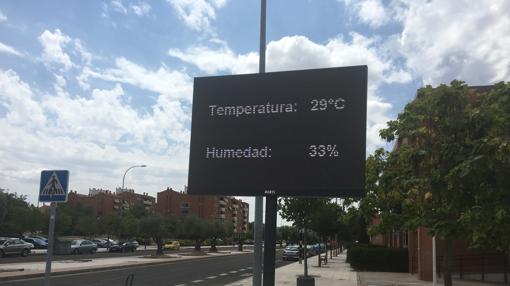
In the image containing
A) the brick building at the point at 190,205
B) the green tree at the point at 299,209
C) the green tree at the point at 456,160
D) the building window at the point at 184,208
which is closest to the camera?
the green tree at the point at 456,160

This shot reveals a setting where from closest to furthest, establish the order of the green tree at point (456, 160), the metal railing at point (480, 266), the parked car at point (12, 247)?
the green tree at point (456, 160) → the metal railing at point (480, 266) → the parked car at point (12, 247)

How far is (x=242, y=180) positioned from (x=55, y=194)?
145 inches

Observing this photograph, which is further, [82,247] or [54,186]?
[82,247]

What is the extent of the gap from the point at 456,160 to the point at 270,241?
125 inches

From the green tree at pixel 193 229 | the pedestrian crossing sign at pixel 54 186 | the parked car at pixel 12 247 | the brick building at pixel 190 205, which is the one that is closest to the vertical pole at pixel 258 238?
the pedestrian crossing sign at pixel 54 186

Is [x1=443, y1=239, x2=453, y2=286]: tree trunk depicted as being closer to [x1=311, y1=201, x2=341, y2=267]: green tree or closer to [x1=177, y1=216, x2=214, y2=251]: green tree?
[x1=311, y1=201, x2=341, y2=267]: green tree

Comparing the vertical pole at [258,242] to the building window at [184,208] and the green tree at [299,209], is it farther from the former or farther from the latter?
the building window at [184,208]

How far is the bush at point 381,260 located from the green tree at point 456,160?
23.0 m

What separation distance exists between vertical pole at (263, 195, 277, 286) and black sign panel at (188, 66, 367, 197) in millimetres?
413

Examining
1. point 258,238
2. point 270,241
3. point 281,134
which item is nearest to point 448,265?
point 270,241

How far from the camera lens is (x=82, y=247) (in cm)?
5644

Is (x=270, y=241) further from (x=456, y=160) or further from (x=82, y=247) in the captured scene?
(x=82, y=247)

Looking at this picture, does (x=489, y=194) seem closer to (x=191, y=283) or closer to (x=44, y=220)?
(x=191, y=283)

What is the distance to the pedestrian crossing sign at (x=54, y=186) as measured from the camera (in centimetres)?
1034
